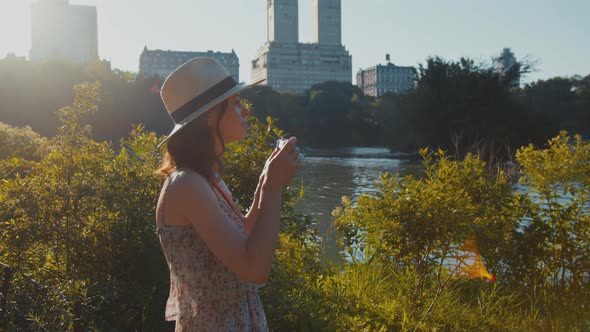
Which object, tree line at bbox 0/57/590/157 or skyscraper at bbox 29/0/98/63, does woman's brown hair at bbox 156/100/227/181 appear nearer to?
tree line at bbox 0/57/590/157

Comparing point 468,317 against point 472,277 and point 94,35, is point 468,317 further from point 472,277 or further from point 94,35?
point 94,35

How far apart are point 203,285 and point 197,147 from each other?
1.19ft

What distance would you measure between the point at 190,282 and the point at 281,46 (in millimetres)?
154689

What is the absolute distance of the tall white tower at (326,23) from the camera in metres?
188

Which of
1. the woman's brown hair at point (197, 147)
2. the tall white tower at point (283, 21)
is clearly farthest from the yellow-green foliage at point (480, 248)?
the tall white tower at point (283, 21)

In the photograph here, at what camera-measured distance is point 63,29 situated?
159m

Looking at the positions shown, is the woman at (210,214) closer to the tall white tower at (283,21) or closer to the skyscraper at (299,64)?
the skyscraper at (299,64)

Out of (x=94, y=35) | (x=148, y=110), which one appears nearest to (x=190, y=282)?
(x=148, y=110)

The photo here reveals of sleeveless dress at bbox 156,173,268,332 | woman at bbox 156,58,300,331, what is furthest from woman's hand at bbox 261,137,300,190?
sleeveless dress at bbox 156,173,268,332

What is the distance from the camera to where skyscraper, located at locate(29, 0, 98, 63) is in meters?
156

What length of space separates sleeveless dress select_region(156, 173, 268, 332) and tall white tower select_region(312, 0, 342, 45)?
189 meters

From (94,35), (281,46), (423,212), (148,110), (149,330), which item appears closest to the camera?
(149,330)

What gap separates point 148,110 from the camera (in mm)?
50250

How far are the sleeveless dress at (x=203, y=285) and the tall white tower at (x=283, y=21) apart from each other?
189537 mm
